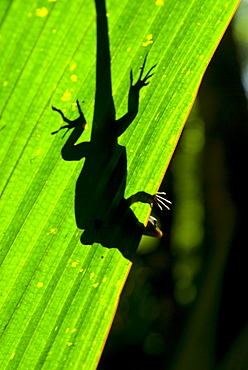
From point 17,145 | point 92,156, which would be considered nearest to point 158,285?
point 92,156

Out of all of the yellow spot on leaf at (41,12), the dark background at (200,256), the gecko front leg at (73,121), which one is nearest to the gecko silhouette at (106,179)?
the gecko front leg at (73,121)

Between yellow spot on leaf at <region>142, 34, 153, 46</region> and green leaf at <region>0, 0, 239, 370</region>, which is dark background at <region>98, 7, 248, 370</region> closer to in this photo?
green leaf at <region>0, 0, 239, 370</region>

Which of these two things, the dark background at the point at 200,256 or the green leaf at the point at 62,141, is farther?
the dark background at the point at 200,256

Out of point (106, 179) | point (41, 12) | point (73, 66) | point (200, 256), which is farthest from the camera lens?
point (200, 256)

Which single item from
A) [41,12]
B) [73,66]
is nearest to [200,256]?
[73,66]

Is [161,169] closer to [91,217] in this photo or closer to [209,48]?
[91,217]

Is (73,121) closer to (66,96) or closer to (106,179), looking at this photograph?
(66,96)

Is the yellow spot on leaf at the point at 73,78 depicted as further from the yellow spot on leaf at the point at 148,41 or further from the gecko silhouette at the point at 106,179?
the yellow spot on leaf at the point at 148,41
